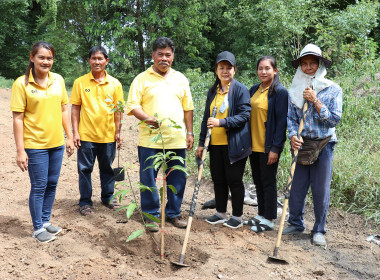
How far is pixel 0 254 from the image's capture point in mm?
2918

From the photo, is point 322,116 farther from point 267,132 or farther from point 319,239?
point 319,239

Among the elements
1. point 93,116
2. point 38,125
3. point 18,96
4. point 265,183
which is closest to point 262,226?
point 265,183

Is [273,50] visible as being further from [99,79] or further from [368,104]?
[99,79]

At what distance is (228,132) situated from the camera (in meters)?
3.48

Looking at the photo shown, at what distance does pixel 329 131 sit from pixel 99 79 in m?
2.42

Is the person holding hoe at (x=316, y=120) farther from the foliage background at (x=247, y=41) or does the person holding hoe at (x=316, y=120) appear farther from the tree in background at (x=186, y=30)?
the tree in background at (x=186, y=30)

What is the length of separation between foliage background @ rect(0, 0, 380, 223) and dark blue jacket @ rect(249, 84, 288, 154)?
1.47 metres

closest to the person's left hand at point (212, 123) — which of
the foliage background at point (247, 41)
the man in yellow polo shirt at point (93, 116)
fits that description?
the man in yellow polo shirt at point (93, 116)

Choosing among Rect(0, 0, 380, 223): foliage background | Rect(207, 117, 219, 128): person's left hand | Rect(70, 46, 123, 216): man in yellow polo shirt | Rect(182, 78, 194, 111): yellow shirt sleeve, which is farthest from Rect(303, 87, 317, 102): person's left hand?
Rect(70, 46, 123, 216): man in yellow polo shirt

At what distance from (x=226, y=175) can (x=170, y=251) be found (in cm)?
95

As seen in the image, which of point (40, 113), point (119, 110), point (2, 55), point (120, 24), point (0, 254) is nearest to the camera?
point (0, 254)

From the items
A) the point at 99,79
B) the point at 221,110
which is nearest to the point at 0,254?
the point at 99,79

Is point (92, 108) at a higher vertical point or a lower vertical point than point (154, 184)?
higher

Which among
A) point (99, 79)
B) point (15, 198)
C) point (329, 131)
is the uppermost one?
point (99, 79)
